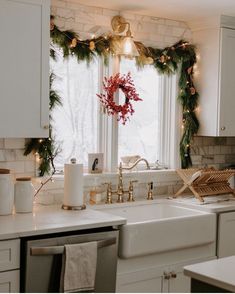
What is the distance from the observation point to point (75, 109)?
4273 millimetres

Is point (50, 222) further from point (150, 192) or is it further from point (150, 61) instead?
point (150, 61)

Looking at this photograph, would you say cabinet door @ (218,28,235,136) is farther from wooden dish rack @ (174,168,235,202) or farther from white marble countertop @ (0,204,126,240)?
white marble countertop @ (0,204,126,240)

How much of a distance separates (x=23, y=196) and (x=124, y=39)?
1552mm

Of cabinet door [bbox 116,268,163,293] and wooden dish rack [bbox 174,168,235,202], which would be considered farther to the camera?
wooden dish rack [bbox 174,168,235,202]

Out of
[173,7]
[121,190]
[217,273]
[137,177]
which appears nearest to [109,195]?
[121,190]

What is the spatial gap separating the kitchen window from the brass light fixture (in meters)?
0.17

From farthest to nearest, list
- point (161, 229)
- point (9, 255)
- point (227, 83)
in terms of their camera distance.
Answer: point (227, 83), point (161, 229), point (9, 255)

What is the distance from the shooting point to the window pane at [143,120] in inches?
180

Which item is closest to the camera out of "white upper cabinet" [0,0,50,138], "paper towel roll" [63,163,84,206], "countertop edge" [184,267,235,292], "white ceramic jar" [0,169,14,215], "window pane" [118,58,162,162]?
"countertop edge" [184,267,235,292]

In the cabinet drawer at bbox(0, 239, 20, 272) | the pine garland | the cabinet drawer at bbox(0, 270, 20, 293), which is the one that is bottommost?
the cabinet drawer at bbox(0, 270, 20, 293)

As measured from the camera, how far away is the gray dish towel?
10.4ft

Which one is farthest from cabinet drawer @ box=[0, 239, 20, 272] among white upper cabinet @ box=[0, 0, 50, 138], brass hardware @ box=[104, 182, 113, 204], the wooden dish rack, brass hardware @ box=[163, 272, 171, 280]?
the wooden dish rack

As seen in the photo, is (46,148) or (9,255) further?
(46,148)

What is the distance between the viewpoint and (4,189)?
355cm
